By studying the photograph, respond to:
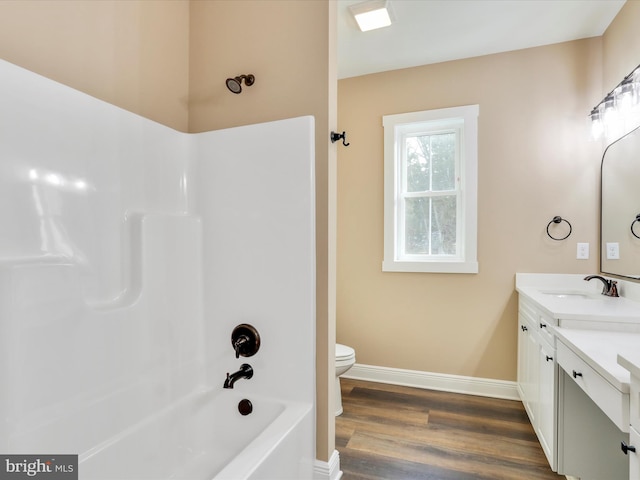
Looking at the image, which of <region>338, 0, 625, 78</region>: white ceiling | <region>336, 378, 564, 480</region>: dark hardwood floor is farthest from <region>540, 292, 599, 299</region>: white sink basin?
<region>338, 0, 625, 78</region>: white ceiling

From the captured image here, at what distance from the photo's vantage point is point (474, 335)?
278cm

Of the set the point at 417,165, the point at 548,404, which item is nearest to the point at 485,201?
the point at 417,165

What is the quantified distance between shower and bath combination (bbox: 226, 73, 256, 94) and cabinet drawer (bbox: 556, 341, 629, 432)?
197 cm

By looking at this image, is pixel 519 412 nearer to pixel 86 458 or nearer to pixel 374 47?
pixel 86 458

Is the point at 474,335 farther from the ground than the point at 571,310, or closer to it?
closer to it

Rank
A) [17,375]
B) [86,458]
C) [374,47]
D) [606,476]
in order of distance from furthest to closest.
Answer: [374,47] → [606,476] → [86,458] → [17,375]

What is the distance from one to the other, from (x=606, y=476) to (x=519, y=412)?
88 centimetres

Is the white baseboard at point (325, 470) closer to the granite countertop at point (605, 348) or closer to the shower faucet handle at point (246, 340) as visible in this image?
the shower faucet handle at point (246, 340)

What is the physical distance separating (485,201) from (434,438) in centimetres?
178

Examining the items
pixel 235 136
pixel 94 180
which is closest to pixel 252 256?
pixel 235 136

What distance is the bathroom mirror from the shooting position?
79.4 inches

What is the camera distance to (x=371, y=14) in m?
2.24

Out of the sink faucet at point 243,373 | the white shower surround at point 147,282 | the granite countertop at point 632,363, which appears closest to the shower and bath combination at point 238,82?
the white shower surround at point 147,282

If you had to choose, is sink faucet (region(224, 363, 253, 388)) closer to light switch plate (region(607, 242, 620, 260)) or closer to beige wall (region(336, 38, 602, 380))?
beige wall (region(336, 38, 602, 380))
